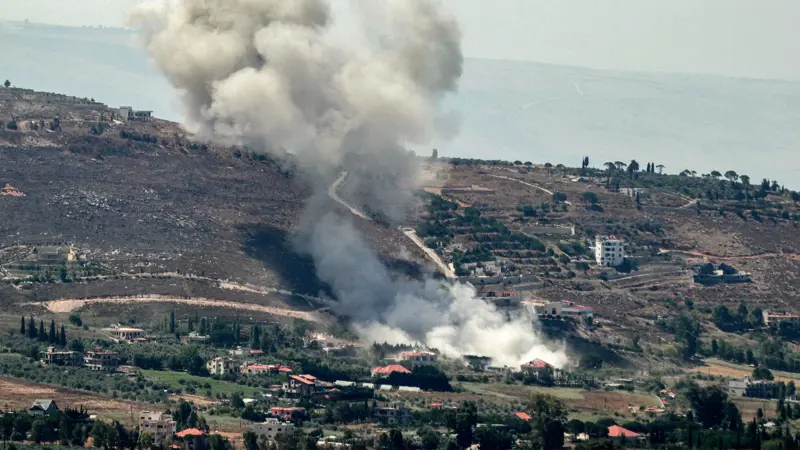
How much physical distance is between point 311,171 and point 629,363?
95.9 feet

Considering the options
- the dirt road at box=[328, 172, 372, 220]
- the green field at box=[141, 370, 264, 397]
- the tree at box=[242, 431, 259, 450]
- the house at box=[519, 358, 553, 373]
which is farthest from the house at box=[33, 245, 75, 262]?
the tree at box=[242, 431, 259, 450]

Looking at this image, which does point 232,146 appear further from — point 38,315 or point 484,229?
point 38,315

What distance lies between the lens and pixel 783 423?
121 m

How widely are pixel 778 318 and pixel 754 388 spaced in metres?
23.9

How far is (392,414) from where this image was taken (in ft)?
389

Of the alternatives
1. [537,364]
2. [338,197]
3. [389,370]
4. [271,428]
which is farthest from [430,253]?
[271,428]

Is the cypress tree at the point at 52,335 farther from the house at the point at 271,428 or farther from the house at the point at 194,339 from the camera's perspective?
the house at the point at 271,428

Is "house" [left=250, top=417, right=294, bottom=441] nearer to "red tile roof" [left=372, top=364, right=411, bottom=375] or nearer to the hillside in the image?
"red tile roof" [left=372, top=364, right=411, bottom=375]

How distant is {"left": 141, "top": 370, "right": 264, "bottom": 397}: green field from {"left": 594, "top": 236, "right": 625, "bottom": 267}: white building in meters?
48.9

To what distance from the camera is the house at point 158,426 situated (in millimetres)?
107438

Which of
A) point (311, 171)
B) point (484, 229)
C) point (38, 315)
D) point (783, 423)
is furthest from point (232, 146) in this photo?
point (783, 423)

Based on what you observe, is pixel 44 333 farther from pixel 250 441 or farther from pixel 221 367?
pixel 250 441

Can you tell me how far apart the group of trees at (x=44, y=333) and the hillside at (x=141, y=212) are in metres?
9.06

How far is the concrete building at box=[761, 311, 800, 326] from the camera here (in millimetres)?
158825
